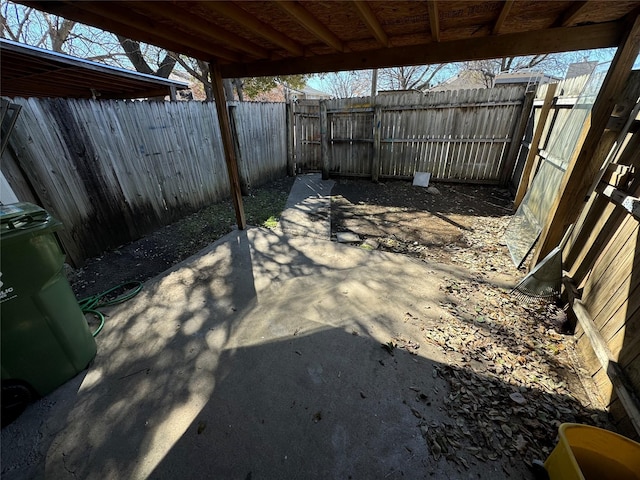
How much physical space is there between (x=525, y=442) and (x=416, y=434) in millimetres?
694

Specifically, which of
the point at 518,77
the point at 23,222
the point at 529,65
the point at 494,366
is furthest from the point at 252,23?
the point at 529,65

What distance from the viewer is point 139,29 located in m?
2.33

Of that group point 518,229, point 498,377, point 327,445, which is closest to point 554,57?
point 518,229

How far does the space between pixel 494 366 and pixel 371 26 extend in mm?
3085

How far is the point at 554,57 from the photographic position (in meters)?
19.9

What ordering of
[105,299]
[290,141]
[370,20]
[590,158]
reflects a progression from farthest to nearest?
[290,141], [105,299], [590,158], [370,20]

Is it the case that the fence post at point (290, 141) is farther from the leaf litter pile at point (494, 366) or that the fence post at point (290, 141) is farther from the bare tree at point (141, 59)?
the bare tree at point (141, 59)

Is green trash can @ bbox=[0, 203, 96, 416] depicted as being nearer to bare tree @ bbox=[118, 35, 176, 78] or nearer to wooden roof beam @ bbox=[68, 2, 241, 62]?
wooden roof beam @ bbox=[68, 2, 241, 62]

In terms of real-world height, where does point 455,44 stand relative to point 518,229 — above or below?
above

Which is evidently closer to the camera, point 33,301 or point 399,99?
point 33,301

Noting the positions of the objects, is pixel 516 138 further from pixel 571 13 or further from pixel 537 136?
pixel 571 13

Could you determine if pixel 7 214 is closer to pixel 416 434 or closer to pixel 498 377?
pixel 416 434

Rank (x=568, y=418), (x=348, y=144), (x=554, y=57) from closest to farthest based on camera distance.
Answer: (x=568, y=418), (x=348, y=144), (x=554, y=57)

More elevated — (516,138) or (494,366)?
(516,138)
